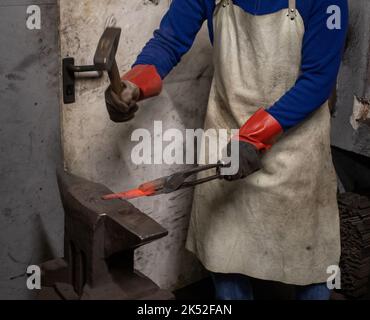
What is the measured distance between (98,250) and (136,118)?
763 mm

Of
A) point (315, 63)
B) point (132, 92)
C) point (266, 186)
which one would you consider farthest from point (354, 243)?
point (132, 92)

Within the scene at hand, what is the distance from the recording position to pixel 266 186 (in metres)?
1.87

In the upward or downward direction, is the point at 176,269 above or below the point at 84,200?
below

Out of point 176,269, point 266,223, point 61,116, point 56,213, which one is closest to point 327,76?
point 266,223

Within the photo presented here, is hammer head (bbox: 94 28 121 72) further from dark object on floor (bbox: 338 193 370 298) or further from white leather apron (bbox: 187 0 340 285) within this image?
dark object on floor (bbox: 338 193 370 298)

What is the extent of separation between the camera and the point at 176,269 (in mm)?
2514

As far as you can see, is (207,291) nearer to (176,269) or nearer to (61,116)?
(176,269)

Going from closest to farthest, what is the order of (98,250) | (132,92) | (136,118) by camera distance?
(98,250), (132,92), (136,118)

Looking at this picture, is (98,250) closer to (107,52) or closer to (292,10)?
(107,52)

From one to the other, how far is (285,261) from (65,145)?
2.63 feet

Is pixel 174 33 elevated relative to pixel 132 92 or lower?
elevated

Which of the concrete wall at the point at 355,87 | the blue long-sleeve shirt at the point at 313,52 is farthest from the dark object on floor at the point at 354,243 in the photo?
the blue long-sleeve shirt at the point at 313,52

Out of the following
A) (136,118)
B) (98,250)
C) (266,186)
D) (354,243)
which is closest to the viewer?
(98,250)

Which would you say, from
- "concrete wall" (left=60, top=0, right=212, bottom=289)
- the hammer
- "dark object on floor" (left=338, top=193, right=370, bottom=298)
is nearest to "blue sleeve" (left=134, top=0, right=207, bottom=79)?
"concrete wall" (left=60, top=0, right=212, bottom=289)
